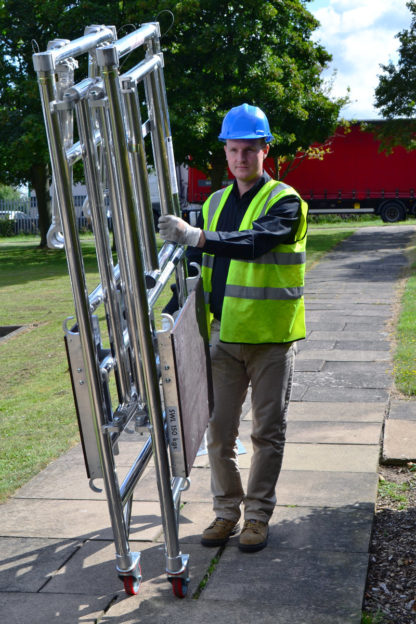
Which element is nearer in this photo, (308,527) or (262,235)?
Answer: (262,235)

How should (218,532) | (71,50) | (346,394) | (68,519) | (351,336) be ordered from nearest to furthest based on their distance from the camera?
(71,50)
(218,532)
(68,519)
(346,394)
(351,336)

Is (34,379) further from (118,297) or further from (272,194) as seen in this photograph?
(118,297)

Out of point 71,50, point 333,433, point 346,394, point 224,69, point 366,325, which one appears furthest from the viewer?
point 224,69

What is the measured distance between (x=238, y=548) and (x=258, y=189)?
5.36 feet

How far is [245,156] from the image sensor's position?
142 inches

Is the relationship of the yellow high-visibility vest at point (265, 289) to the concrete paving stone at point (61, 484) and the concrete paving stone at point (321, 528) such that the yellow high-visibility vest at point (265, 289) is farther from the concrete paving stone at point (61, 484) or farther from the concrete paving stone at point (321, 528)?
the concrete paving stone at point (61, 484)

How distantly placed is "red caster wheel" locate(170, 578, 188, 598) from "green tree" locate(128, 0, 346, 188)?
1720 cm

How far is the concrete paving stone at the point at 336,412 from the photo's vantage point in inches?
220

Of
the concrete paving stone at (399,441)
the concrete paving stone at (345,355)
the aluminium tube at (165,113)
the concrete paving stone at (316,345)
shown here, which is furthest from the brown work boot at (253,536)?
the concrete paving stone at (316,345)

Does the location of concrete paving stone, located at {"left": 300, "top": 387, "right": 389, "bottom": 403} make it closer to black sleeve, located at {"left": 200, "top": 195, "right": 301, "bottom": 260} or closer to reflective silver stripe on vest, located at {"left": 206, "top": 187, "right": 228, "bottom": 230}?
reflective silver stripe on vest, located at {"left": 206, "top": 187, "right": 228, "bottom": 230}

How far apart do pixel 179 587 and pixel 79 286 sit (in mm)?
1267

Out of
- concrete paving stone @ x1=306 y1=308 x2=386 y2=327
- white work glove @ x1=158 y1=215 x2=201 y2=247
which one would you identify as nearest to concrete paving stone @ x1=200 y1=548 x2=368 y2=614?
white work glove @ x1=158 y1=215 x2=201 y2=247

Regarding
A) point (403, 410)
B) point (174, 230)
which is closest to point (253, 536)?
point (174, 230)

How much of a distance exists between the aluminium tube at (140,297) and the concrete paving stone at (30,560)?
68cm
